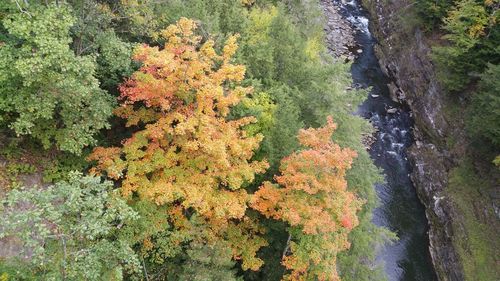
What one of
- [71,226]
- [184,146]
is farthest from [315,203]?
[71,226]

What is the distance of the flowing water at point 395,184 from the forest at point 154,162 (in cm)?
799

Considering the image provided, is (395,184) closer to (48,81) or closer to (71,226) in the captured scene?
(48,81)

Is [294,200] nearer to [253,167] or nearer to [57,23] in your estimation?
[253,167]

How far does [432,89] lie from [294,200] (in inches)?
1073

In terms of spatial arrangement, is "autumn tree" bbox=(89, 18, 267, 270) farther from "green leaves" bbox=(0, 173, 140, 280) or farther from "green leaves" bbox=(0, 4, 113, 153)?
"green leaves" bbox=(0, 173, 140, 280)

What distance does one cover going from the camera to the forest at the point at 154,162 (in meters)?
12.8

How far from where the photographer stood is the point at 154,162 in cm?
1661

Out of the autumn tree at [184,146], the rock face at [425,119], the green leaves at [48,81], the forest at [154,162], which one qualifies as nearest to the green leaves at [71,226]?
the forest at [154,162]

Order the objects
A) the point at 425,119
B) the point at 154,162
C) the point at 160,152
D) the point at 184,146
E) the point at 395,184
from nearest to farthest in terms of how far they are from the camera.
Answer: the point at 184,146 → the point at 154,162 → the point at 160,152 → the point at 395,184 → the point at 425,119

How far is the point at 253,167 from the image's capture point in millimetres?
18281

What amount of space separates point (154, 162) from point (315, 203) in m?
6.84

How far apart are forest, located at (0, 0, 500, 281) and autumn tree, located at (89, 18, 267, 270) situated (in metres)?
0.07

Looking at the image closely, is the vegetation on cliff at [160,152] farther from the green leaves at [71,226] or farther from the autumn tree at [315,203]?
the green leaves at [71,226]

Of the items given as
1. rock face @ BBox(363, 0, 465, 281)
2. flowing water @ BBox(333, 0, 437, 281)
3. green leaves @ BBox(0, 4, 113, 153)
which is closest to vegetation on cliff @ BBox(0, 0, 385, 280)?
green leaves @ BBox(0, 4, 113, 153)
